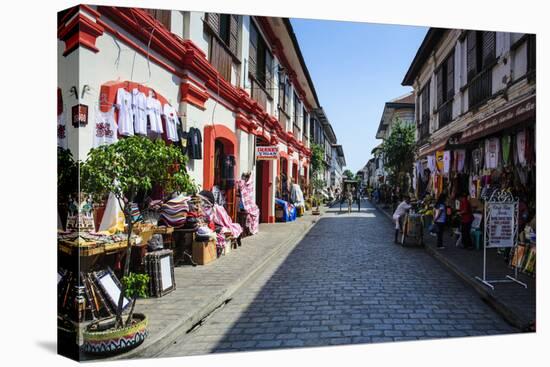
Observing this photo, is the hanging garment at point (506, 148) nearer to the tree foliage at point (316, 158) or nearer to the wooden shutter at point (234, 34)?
the wooden shutter at point (234, 34)

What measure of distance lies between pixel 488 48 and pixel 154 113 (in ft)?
22.2

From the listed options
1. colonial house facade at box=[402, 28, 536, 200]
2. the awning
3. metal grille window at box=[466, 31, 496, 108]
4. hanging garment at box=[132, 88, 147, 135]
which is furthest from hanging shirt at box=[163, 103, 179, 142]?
metal grille window at box=[466, 31, 496, 108]

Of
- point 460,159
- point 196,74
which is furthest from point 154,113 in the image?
point 460,159

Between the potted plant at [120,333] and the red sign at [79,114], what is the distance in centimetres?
154

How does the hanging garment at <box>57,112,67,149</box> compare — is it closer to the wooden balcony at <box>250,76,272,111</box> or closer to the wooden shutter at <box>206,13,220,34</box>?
the wooden shutter at <box>206,13,220,34</box>

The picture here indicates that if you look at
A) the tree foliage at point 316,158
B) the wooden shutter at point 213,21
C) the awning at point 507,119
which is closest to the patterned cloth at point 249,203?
the wooden shutter at point 213,21

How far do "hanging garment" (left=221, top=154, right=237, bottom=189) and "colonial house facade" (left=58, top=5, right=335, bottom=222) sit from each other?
19cm

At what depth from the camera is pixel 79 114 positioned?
3.97 meters

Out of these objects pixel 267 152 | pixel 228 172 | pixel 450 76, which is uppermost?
pixel 450 76

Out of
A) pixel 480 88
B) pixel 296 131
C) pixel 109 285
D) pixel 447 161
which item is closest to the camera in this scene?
pixel 109 285

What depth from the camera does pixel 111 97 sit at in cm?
485

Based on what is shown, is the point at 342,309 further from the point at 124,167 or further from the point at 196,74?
the point at 196,74

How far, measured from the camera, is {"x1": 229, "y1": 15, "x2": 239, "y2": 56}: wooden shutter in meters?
9.39

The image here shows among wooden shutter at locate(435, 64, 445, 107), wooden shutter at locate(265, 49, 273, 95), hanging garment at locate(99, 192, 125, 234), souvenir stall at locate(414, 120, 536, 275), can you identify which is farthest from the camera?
wooden shutter at locate(265, 49, 273, 95)
